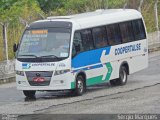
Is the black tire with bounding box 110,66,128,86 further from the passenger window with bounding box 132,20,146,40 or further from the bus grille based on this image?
the bus grille

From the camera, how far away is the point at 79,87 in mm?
21766

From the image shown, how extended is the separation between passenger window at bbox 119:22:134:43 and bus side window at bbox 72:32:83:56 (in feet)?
10.9

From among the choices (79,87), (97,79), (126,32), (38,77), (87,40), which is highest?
(87,40)

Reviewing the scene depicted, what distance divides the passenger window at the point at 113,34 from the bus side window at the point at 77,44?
2.23 m

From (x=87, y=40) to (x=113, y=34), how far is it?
205cm

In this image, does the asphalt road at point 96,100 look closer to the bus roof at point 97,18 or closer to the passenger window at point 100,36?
the passenger window at point 100,36

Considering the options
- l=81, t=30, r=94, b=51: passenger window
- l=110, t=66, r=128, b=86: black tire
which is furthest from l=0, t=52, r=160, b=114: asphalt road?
l=81, t=30, r=94, b=51: passenger window

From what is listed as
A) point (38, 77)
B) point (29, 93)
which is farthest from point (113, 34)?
point (38, 77)

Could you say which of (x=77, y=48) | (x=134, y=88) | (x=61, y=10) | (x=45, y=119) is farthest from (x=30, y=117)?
(x=61, y=10)

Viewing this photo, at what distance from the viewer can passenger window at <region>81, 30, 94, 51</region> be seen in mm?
22359

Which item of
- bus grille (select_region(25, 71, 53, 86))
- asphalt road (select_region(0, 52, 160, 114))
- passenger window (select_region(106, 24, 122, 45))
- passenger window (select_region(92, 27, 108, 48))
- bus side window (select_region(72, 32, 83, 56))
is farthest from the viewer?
passenger window (select_region(106, 24, 122, 45))

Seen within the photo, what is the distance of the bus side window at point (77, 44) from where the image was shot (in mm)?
21509

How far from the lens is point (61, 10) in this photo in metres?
42.1

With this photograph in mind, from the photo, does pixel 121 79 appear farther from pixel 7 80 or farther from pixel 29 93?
pixel 7 80
